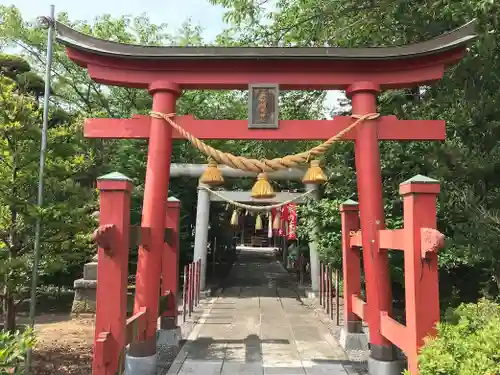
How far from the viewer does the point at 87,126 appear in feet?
19.5

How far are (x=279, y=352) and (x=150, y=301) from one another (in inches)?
86.8

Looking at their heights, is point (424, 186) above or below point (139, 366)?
above

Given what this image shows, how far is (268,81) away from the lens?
6.07 meters

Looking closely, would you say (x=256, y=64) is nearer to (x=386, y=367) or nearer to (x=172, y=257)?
(x=172, y=257)

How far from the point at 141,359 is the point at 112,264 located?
5.59 feet

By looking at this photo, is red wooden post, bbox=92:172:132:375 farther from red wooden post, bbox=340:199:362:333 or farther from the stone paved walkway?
red wooden post, bbox=340:199:362:333

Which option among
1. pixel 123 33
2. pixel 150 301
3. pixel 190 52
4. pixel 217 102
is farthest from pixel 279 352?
pixel 123 33

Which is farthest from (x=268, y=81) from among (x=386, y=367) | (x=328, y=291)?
(x=328, y=291)

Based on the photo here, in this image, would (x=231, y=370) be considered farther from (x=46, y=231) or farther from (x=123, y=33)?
(x=123, y=33)

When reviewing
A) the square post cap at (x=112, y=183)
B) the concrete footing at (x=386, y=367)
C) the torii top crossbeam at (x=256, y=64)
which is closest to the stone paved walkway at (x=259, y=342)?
the concrete footing at (x=386, y=367)

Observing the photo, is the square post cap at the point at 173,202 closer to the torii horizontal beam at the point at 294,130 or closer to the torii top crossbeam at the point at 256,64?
the torii horizontal beam at the point at 294,130

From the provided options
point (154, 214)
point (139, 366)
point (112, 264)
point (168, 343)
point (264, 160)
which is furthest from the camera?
point (168, 343)

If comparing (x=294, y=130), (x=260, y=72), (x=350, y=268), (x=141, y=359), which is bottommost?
(x=141, y=359)

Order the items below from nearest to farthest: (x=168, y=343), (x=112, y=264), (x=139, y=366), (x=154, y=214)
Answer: (x=112, y=264) < (x=139, y=366) < (x=154, y=214) < (x=168, y=343)
